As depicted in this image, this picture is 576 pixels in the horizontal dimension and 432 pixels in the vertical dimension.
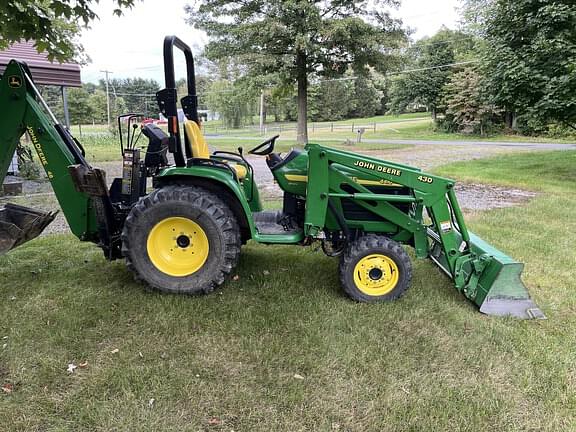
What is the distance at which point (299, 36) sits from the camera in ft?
49.5

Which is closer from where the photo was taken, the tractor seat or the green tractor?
the green tractor

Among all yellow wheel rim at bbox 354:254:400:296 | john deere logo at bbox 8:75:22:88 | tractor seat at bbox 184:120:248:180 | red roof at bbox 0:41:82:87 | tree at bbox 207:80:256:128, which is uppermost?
tree at bbox 207:80:256:128

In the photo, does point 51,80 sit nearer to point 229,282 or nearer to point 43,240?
point 43,240

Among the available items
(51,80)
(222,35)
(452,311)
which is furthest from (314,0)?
(452,311)

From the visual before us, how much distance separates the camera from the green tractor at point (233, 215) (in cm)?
336

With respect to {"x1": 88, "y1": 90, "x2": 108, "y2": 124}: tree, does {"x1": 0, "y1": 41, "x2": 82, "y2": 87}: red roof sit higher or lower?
lower

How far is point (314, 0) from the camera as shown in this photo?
16.0m

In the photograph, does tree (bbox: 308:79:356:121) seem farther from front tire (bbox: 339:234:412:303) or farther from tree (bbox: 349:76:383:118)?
front tire (bbox: 339:234:412:303)

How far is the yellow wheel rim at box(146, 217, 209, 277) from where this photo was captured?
3470 millimetres

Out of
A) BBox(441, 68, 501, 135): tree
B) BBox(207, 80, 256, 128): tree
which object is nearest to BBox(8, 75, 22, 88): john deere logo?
BBox(441, 68, 501, 135): tree

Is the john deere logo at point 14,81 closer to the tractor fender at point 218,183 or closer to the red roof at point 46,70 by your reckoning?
the tractor fender at point 218,183

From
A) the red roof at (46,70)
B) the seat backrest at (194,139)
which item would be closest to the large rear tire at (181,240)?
the seat backrest at (194,139)

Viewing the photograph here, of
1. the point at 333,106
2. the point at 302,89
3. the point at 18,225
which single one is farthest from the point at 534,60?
the point at 333,106

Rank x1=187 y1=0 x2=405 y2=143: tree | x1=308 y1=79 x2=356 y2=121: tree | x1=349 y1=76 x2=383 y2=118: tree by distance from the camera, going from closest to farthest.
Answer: x1=187 y1=0 x2=405 y2=143: tree < x1=308 y1=79 x2=356 y2=121: tree < x1=349 y1=76 x2=383 y2=118: tree
